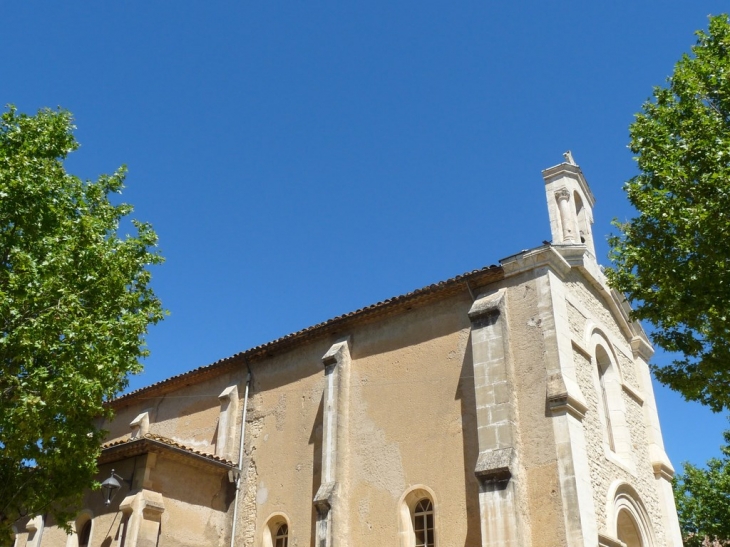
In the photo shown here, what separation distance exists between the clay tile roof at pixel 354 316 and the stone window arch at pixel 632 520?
5.51m

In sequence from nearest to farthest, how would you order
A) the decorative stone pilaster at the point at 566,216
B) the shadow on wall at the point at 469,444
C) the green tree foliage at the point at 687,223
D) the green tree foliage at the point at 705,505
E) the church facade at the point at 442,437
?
1. the green tree foliage at the point at 687,223
2. the church facade at the point at 442,437
3. the shadow on wall at the point at 469,444
4. the decorative stone pilaster at the point at 566,216
5. the green tree foliage at the point at 705,505

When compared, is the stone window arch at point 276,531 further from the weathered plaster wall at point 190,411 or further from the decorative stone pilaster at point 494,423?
the decorative stone pilaster at point 494,423

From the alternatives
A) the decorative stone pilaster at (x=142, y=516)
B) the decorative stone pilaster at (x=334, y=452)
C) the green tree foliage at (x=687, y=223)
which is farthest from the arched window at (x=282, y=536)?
the green tree foliage at (x=687, y=223)

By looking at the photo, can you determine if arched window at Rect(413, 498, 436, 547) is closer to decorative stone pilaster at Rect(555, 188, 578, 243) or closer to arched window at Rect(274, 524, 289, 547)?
arched window at Rect(274, 524, 289, 547)

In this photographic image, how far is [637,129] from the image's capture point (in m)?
13.1

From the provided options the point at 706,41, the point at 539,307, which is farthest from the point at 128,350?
the point at 706,41

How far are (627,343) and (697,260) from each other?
315 inches

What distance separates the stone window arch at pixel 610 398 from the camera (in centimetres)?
1603

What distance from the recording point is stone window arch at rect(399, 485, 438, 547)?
1448 cm

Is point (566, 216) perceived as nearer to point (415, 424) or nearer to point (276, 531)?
point (415, 424)

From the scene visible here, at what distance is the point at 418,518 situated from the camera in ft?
48.8

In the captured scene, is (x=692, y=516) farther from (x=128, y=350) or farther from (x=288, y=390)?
(x=128, y=350)

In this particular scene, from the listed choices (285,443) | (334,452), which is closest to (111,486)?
(285,443)

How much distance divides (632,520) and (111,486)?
11881mm
